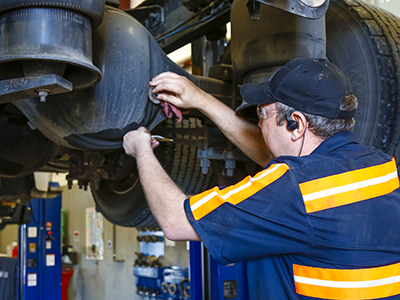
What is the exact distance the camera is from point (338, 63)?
1.67 meters

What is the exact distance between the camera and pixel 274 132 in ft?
4.12

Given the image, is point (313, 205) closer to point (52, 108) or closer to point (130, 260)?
point (52, 108)

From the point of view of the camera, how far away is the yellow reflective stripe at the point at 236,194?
40.8 inches

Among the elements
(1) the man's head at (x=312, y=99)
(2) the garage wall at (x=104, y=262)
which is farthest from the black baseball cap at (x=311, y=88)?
(2) the garage wall at (x=104, y=262)

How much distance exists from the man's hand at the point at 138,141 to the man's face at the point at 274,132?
1.29ft

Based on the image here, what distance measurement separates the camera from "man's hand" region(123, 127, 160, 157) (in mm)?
1435

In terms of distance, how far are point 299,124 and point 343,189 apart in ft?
0.76

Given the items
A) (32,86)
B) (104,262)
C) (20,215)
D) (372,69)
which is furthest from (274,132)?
(104,262)

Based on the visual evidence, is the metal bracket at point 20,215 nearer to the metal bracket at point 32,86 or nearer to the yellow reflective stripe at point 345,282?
the metal bracket at point 32,86

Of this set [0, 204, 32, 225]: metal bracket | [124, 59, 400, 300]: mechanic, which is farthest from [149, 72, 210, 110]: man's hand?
[0, 204, 32, 225]: metal bracket

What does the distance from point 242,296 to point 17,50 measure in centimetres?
390

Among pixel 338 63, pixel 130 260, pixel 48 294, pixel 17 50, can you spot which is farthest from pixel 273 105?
pixel 130 260

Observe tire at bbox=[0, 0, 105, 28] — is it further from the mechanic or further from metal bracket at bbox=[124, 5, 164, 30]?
metal bracket at bbox=[124, 5, 164, 30]

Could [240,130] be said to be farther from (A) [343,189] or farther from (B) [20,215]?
(B) [20,215]
